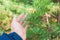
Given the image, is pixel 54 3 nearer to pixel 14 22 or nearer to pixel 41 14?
pixel 41 14

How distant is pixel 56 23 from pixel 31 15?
115 millimetres

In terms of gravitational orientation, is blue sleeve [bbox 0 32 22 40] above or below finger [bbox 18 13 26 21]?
below

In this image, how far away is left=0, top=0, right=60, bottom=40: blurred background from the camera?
3.72 feet

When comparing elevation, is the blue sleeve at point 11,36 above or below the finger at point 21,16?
below

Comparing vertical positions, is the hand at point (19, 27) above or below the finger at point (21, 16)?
below

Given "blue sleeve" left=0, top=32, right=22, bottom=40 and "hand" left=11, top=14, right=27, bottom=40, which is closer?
"blue sleeve" left=0, top=32, right=22, bottom=40

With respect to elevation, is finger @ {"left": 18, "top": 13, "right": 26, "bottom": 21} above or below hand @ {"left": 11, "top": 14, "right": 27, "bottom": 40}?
above

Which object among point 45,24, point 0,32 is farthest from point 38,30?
point 0,32

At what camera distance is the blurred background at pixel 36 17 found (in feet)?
3.72

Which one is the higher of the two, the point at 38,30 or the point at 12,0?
the point at 12,0

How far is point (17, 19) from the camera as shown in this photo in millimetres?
1156

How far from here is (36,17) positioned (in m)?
1.14

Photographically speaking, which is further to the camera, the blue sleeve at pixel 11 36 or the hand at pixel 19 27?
the hand at pixel 19 27

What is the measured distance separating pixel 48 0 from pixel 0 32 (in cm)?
25
